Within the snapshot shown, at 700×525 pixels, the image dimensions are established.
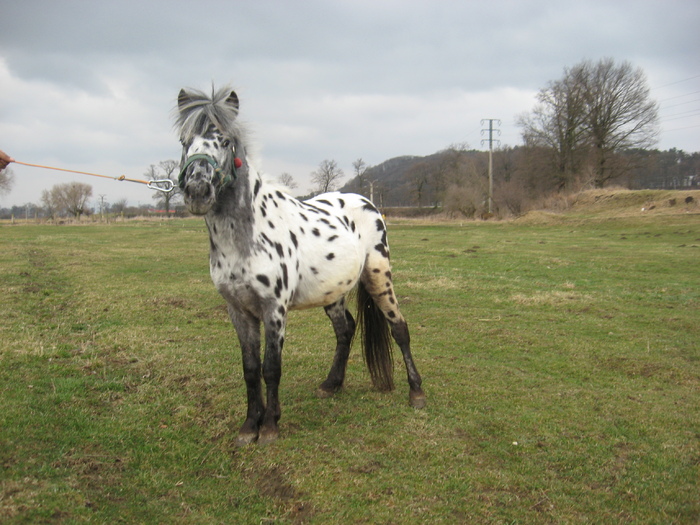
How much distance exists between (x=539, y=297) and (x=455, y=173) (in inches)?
2210

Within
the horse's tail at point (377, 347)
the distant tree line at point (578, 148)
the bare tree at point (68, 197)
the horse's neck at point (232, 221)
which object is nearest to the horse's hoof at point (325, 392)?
the horse's tail at point (377, 347)

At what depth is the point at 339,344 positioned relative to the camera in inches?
213

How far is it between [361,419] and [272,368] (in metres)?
1.05

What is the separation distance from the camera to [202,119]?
3.88m

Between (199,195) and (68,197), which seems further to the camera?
(68,197)

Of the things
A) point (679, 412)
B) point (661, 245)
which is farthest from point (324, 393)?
point (661, 245)

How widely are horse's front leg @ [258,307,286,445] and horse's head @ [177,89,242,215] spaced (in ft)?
3.45

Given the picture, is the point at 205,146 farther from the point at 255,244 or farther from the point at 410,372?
the point at 410,372

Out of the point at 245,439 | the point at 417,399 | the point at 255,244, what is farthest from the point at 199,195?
the point at 417,399

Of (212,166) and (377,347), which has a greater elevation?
(212,166)

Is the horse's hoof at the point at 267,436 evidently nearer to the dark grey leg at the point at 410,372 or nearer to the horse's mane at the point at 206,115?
→ the dark grey leg at the point at 410,372

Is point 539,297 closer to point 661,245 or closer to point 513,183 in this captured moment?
point 661,245

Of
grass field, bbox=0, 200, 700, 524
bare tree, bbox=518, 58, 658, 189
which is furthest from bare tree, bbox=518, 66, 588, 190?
grass field, bbox=0, 200, 700, 524

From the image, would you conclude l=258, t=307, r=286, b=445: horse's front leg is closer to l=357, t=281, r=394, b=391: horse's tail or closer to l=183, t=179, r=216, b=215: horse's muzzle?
l=183, t=179, r=216, b=215: horse's muzzle
